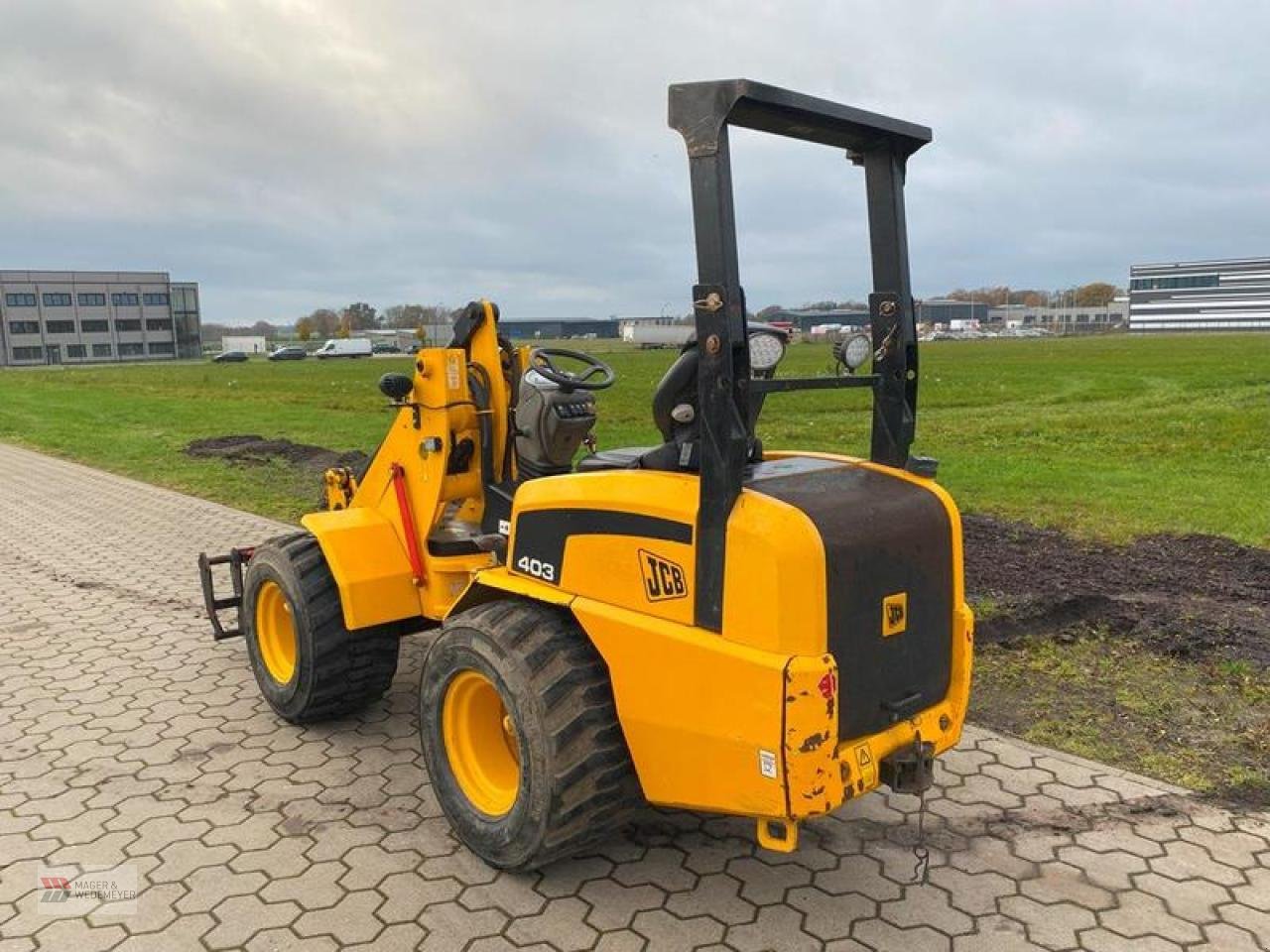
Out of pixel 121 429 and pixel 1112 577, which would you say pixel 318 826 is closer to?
pixel 1112 577

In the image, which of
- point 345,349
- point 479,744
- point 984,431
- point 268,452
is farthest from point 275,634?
point 345,349

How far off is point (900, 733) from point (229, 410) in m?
24.5

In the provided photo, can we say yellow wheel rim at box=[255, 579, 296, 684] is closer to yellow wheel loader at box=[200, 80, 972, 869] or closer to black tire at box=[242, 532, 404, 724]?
black tire at box=[242, 532, 404, 724]

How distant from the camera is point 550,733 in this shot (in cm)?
316

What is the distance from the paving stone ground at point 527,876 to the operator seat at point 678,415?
1.55 metres

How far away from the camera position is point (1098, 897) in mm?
3346

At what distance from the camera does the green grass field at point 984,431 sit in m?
9.52

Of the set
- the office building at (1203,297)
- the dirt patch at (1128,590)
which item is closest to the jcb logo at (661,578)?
the dirt patch at (1128,590)

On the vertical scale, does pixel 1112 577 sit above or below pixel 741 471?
below

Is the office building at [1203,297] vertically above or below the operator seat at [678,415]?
above

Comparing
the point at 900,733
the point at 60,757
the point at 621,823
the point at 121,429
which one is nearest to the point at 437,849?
the point at 621,823

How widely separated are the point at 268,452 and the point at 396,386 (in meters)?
11.6

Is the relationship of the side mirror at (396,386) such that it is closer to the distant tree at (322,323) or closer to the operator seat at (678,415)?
the operator seat at (678,415)

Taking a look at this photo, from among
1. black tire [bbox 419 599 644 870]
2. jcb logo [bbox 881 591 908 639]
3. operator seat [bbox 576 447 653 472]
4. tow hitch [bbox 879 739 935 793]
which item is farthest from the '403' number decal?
tow hitch [bbox 879 739 935 793]
